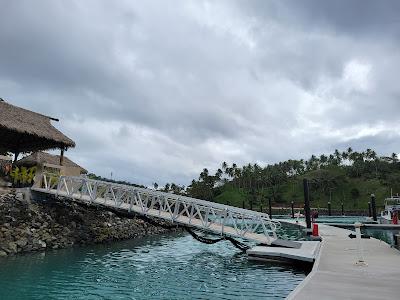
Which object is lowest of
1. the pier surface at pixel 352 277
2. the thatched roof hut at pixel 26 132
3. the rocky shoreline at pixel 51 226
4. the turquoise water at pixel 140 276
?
the turquoise water at pixel 140 276

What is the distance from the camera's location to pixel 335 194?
93188 mm

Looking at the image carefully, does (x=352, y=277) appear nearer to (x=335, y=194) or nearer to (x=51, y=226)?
(x=51, y=226)

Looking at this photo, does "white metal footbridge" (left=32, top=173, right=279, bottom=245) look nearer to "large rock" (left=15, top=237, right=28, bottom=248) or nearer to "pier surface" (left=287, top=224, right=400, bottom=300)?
"pier surface" (left=287, top=224, right=400, bottom=300)

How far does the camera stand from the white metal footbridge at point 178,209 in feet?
55.7

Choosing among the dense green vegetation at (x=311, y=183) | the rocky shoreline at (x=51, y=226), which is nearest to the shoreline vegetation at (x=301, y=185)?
the dense green vegetation at (x=311, y=183)

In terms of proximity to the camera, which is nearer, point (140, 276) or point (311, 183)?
point (140, 276)

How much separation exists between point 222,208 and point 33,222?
9.80 metres

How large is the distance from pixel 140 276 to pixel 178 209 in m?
5.11

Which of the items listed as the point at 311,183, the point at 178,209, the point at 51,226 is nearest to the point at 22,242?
the point at 51,226

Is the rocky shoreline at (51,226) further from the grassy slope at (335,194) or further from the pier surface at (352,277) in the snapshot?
the grassy slope at (335,194)

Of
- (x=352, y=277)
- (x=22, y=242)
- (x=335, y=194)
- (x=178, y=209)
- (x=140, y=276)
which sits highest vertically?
(x=335, y=194)

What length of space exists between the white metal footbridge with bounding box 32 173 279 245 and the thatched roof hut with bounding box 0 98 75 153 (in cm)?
226

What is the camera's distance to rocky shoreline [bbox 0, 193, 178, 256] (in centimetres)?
1727

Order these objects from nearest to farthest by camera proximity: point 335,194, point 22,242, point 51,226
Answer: point 22,242 → point 51,226 → point 335,194
